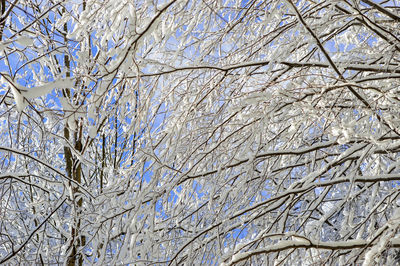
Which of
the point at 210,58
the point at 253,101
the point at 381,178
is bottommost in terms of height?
the point at 381,178

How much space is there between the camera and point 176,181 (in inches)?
92.0

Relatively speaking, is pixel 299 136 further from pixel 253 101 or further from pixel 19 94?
pixel 19 94

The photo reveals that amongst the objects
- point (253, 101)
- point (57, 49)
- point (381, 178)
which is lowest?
point (381, 178)

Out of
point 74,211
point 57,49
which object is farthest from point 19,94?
point 74,211

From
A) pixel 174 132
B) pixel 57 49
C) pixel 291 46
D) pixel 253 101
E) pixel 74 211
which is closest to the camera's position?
pixel 253 101

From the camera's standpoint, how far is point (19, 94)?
1189 millimetres

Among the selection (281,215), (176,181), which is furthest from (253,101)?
(281,215)

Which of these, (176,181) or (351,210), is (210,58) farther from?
(351,210)

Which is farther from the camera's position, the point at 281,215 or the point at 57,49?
the point at 281,215

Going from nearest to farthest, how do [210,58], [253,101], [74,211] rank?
1. [253,101]
2. [210,58]
3. [74,211]

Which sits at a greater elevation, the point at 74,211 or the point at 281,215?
the point at 74,211

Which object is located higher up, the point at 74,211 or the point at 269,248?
the point at 74,211

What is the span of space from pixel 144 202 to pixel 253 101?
42.9 inches

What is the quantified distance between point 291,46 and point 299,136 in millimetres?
1042
